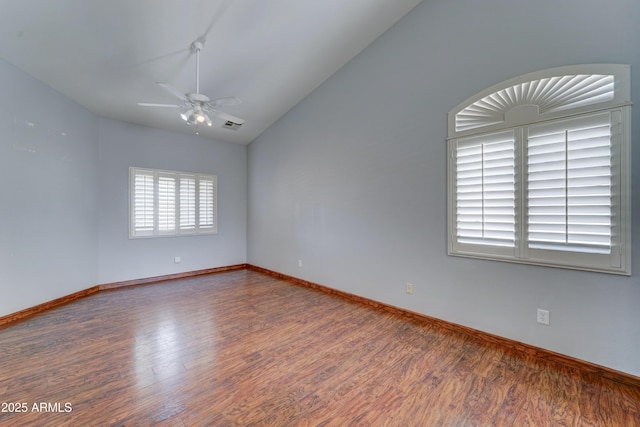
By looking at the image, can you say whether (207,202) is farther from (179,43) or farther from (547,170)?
(547,170)

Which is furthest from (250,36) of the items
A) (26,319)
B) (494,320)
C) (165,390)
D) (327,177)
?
(26,319)

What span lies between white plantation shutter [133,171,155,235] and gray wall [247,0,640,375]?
2.52m

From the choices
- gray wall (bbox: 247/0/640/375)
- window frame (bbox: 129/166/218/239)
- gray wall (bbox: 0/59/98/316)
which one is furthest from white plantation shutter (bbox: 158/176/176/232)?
gray wall (bbox: 247/0/640/375)

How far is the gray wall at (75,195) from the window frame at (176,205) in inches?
4.2

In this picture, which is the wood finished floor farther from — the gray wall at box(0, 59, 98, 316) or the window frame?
the window frame

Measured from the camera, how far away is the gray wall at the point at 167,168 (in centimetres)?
466

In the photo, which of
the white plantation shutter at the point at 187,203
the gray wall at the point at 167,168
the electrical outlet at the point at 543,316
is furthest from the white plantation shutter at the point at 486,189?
the white plantation shutter at the point at 187,203

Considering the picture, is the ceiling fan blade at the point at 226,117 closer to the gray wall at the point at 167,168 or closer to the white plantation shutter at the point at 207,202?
the gray wall at the point at 167,168

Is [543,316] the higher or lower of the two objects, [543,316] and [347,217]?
the lower

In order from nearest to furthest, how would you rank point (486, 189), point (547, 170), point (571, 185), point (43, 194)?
1. point (571, 185)
2. point (547, 170)
3. point (486, 189)
4. point (43, 194)

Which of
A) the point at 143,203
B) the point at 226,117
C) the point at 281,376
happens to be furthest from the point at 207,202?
the point at 281,376

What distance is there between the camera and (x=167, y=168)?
5.28 meters

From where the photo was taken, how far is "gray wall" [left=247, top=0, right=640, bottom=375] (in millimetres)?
2246

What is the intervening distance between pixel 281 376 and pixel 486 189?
2.72 m
